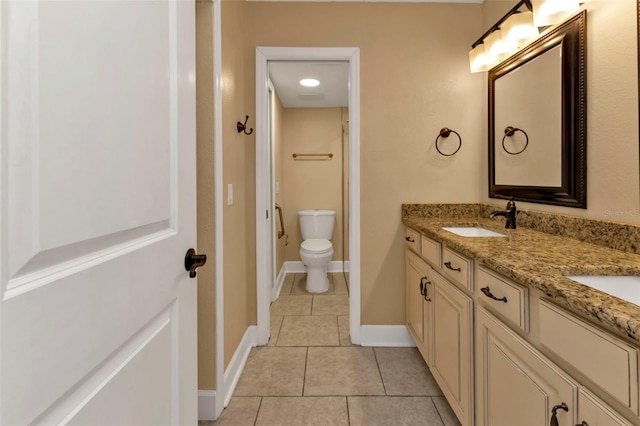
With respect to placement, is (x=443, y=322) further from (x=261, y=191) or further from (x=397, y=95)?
(x=397, y=95)

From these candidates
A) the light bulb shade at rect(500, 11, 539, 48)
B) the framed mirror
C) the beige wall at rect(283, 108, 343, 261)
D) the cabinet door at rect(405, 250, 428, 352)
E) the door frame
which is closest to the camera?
the framed mirror

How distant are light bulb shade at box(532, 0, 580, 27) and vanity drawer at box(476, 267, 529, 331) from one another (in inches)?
46.8

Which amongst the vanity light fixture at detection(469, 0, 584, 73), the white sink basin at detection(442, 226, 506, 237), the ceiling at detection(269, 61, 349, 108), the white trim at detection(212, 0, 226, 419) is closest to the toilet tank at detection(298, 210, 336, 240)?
the ceiling at detection(269, 61, 349, 108)

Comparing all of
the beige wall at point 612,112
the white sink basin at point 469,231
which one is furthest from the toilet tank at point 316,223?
the beige wall at point 612,112

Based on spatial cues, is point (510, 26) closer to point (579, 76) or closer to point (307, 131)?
point (579, 76)

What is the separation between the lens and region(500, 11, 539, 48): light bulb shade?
1.62 meters

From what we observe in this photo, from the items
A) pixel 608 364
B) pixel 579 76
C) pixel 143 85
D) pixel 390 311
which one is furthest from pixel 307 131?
pixel 608 364

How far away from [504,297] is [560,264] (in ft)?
0.61

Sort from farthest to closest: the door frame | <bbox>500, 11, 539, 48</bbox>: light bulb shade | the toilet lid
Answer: the toilet lid
the door frame
<bbox>500, 11, 539, 48</bbox>: light bulb shade

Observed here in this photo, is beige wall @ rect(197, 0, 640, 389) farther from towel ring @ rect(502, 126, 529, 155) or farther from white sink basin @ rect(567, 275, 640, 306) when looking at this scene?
white sink basin @ rect(567, 275, 640, 306)

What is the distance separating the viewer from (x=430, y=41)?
2.20 m

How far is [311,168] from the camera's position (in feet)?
13.5

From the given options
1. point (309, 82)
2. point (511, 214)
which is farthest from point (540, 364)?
point (309, 82)

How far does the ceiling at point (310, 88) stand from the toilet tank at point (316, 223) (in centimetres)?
133
